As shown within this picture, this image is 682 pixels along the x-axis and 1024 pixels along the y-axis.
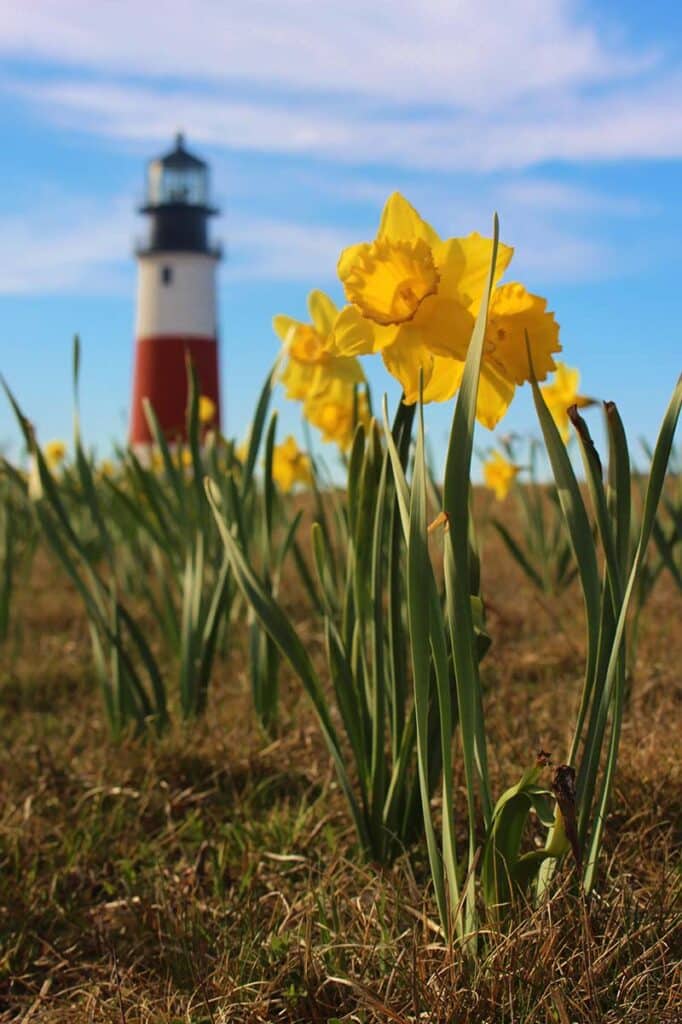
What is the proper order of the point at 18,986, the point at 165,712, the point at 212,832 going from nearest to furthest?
the point at 18,986
the point at 212,832
the point at 165,712

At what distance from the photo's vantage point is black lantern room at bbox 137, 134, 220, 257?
1792cm

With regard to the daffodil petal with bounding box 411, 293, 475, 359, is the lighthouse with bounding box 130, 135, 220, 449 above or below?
above

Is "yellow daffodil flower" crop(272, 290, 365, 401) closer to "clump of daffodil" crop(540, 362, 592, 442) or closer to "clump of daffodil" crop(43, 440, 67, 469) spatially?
"clump of daffodil" crop(540, 362, 592, 442)

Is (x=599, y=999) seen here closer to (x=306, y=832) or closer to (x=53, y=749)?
(x=306, y=832)

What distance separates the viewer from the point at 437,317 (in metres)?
1.11

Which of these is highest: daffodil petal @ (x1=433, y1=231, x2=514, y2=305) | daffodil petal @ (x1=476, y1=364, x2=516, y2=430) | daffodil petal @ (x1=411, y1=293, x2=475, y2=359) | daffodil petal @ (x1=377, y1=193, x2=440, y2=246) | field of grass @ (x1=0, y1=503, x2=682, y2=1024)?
daffodil petal @ (x1=377, y1=193, x2=440, y2=246)

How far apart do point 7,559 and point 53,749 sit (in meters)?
0.94

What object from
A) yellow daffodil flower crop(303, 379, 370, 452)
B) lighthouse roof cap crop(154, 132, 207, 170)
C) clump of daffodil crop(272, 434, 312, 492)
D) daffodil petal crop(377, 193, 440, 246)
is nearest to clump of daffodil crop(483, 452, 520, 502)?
clump of daffodil crop(272, 434, 312, 492)

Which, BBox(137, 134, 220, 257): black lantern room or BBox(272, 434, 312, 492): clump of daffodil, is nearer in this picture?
BBox(272, 434, 312, 492): clump of daffodil

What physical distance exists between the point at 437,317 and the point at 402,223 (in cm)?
15

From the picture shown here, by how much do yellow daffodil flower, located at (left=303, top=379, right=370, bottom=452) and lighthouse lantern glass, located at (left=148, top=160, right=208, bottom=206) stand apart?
17.4 metres

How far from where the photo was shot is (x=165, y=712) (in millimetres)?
2010

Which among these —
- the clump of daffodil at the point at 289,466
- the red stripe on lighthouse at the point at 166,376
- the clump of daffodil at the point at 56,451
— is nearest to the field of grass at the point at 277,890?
the clump of daffodil at the point at 289,466

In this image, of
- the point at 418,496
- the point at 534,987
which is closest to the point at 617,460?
the point at 418,496
